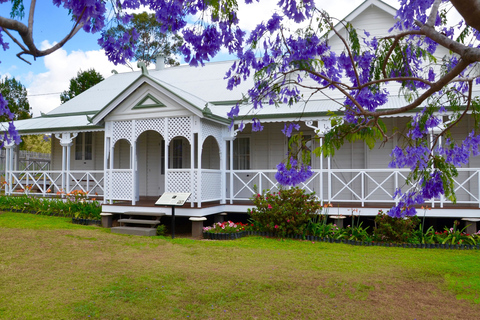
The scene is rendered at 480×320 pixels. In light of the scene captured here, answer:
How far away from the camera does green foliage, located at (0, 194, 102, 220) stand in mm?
12891

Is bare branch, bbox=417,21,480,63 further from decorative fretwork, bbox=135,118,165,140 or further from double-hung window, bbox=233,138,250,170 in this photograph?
double-hung window, bbox=233,138,250,170

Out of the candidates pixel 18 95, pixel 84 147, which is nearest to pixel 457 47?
pixel 84 147

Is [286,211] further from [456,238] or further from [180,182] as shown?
[456,238]

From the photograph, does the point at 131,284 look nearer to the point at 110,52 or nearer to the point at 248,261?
the point at 248,261

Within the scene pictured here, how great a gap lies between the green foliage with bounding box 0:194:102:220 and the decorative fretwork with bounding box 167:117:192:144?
12.2 ft

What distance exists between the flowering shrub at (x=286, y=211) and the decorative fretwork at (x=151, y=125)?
3.45 m

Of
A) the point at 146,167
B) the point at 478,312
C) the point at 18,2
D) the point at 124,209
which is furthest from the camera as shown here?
the point at 146,167

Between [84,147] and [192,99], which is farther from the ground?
[192,99]

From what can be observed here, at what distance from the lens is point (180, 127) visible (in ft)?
37.3

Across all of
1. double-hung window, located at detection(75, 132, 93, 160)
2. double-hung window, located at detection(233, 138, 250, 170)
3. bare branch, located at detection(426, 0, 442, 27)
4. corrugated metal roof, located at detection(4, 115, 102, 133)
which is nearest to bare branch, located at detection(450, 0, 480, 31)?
bare branch, located at detection(426, 0, 442, 27)

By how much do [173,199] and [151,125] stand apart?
2.51m

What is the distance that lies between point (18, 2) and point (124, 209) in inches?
331

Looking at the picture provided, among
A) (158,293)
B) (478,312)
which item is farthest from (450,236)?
(158,293)

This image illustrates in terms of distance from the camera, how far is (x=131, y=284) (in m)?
6.33
